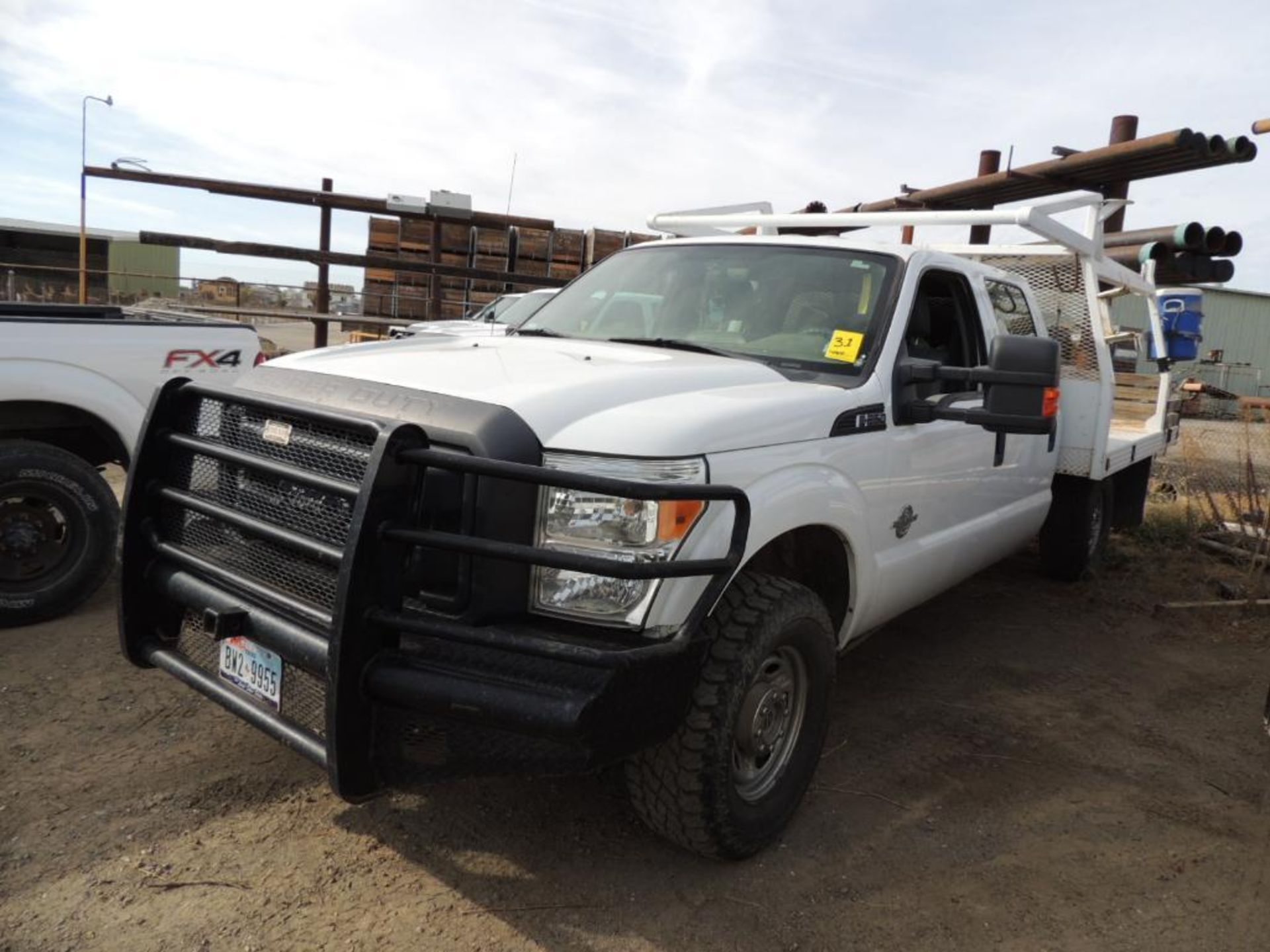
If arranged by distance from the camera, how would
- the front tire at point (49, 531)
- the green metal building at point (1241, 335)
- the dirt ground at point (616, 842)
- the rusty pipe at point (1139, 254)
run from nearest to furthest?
the dirt ground at point (616, 842) < the front tire at point (49, 531) < the rusty pipe at point (1139, 254) < the green metal building at point (1241, 335)

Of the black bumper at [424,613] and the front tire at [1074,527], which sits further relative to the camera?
the front tire at [1074,527]

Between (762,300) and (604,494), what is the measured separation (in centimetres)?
178

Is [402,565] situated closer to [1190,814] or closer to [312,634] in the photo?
[312,634]

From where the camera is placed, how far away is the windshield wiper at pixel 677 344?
377 centimetres

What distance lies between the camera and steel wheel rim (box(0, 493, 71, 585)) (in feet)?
15.1

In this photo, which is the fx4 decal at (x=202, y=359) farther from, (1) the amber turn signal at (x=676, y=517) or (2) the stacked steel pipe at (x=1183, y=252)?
(2) the stacked steel pipe at (x=1183, y=252)

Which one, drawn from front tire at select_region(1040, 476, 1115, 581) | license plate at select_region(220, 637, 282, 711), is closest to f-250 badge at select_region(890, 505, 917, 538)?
license plate at select_region(220, 637, 282, 711)

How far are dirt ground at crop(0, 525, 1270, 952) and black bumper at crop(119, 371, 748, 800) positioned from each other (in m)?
0.51

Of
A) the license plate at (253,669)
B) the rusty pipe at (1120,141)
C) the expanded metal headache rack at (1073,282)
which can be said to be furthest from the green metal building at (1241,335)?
the license plate at (253,669)

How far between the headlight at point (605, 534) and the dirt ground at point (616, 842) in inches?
36.0

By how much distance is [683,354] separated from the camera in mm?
3680

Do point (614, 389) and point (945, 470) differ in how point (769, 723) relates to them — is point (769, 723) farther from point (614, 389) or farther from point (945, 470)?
point (945, 470)

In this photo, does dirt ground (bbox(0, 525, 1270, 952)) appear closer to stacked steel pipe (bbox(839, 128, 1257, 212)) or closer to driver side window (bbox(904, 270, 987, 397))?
driver side window (bbox(904, 270, 987, 397))

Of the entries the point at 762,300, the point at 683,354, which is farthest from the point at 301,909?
the point at 762,300
